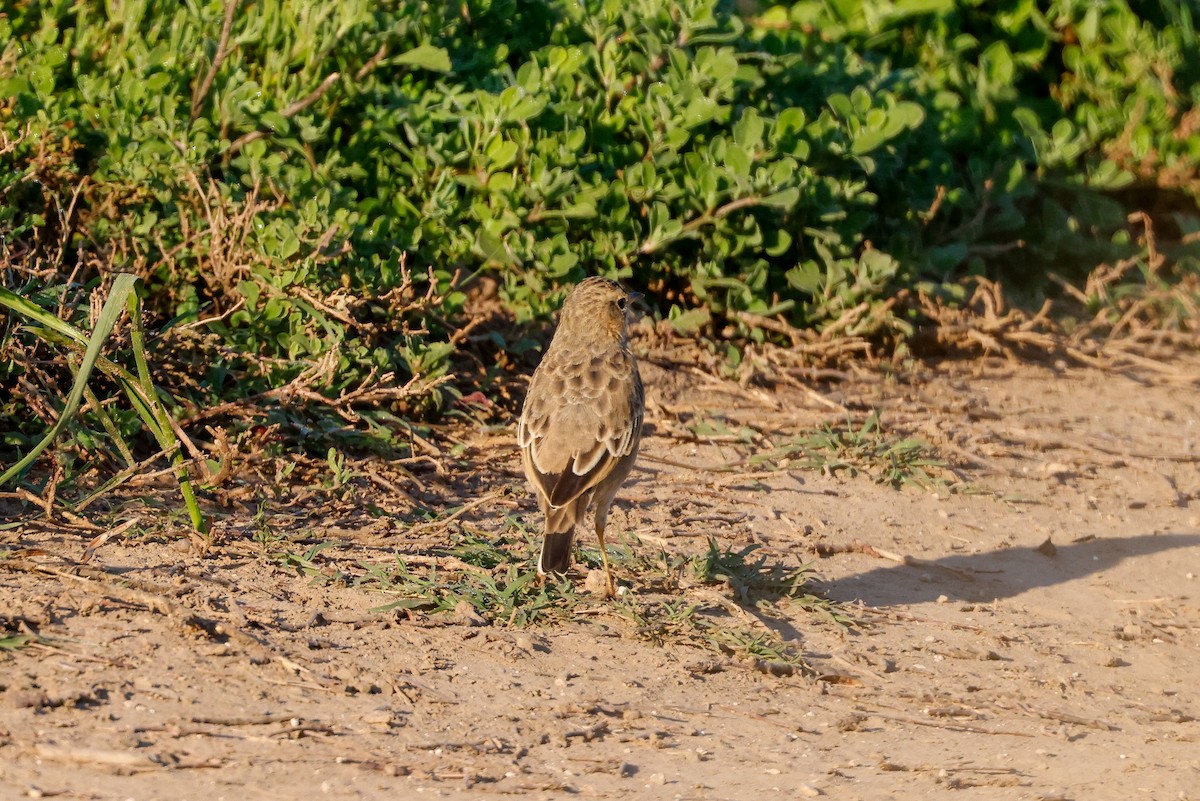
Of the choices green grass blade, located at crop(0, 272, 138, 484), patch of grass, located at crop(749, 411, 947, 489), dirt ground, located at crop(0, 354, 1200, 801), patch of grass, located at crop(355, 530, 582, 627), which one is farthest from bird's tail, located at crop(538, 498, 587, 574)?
patch of grass, located at crop(749, 411, 947, 489)

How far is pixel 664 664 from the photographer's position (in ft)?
17.9

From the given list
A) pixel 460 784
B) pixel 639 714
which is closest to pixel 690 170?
pixel 639 714

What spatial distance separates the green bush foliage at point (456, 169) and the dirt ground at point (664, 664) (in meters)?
0.98

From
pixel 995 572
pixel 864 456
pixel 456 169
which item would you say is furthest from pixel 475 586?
pixel 456 169

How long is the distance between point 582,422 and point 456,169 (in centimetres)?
228

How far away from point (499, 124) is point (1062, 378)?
4031 millimetres

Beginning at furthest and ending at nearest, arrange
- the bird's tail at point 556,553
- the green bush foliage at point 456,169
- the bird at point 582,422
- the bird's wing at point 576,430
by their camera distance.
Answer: the green bush foliage at point 456,169 < the bird's wing at point 576,430 < the bird at point 582,422 < the bird's tail at point 556,553

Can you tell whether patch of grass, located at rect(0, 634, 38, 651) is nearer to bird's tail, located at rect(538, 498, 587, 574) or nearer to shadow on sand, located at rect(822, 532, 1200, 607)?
bird's tail, located at rect(538, 498, 587, 574)

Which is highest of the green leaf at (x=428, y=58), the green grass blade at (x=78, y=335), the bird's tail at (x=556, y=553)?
the green leaf at (x=428, y=58)

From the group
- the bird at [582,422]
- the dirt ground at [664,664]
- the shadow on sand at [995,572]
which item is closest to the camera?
the dirt ground at [664,664]

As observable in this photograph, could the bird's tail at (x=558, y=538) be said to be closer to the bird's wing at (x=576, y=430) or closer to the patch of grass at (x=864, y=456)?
the bird's wing at (x=576, y=430)

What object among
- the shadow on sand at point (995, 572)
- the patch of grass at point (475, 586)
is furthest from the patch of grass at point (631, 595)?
the shadow on sand at point (995, 572)

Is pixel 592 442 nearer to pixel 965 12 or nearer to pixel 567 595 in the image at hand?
pixel 567 595

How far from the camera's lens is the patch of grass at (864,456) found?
24.9 ft
